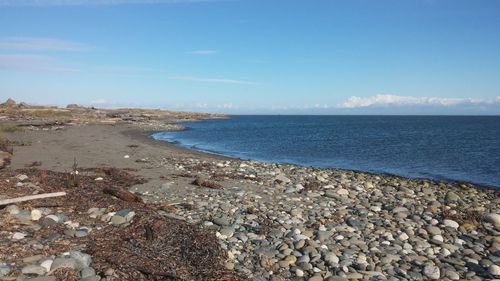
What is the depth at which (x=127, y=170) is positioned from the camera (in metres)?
18.2

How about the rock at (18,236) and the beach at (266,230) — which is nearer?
the beach at (266,230)

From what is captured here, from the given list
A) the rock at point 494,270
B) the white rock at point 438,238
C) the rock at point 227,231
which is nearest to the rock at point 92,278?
the rock at point 227,231

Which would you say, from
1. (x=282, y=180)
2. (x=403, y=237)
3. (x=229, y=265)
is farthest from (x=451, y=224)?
(x=282, y=180)

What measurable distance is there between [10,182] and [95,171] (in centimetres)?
511

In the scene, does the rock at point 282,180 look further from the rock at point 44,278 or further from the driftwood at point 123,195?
the rock at point 44,278

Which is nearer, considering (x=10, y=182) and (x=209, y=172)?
(x=10, y=182)

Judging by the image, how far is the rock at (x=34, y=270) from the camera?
6.59 metres

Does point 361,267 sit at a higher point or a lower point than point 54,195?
lower

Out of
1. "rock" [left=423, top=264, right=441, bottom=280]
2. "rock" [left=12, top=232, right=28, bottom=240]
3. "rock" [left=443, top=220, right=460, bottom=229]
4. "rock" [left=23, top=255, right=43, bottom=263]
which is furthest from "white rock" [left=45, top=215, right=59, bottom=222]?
"rock" [left=443, top=220, right=460, bottom=229]

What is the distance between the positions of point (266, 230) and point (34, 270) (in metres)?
5.00

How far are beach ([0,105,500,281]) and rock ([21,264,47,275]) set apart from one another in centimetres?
1

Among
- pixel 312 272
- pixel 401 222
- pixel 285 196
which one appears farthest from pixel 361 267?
pixel 285 196

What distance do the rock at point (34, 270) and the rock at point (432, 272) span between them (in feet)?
22.7

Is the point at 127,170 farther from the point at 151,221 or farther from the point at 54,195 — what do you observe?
the point at 151,221
